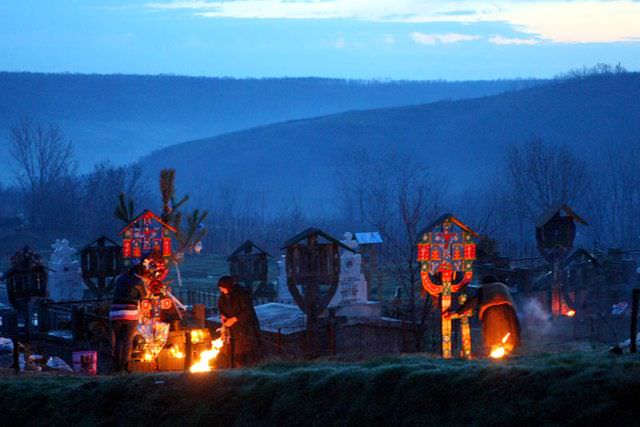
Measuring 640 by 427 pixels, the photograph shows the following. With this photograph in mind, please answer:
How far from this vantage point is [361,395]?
420 inches

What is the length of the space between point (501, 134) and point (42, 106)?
85.0 metres

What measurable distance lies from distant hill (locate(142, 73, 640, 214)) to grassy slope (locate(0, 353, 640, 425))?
98425mm

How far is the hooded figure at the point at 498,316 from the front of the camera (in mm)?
15000

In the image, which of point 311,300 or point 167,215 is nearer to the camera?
point 311,300

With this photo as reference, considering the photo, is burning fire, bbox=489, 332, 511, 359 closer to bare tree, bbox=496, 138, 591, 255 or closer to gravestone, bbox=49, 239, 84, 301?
gravestone, bbox=49, 239, 84, 301

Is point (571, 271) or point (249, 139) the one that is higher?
point (249, 139)

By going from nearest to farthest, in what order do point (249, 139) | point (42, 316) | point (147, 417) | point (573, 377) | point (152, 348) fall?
1. point (573, 377)
2. point (147, 417)
3. point (152, 348)
4. point (42, 316)
5. point (249, 139)

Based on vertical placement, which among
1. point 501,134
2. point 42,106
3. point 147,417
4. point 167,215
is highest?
point 42,106

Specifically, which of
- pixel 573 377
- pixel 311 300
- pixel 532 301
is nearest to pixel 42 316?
pixel 311 300

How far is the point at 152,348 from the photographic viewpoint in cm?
1741

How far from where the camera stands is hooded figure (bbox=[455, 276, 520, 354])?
591 inches

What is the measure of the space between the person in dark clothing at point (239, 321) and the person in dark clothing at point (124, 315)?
1299 mm

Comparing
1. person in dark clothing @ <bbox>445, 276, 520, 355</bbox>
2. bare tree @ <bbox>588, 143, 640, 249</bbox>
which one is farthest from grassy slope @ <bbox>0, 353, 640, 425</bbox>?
bare tree @ <bbox>588, 143, 640, 249</bbox>

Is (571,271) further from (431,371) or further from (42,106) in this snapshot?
(42,106)
